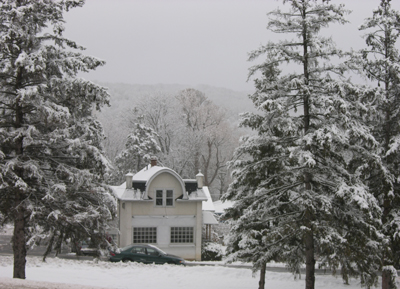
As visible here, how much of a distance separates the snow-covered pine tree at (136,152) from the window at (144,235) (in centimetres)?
1820

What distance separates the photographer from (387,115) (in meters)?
16.2

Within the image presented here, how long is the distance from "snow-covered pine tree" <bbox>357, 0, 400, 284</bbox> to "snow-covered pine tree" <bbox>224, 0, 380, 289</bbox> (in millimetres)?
2578

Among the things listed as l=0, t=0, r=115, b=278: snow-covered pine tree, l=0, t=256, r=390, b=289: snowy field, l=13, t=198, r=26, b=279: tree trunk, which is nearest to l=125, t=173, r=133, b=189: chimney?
l=0, t=256, r=390, b=289: snowy field

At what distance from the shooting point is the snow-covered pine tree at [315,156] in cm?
1184

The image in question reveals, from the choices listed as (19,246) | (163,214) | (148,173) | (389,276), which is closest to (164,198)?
(163,214)

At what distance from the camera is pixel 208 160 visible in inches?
2323

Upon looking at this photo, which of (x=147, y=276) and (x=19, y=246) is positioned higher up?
(x=19, y=246)

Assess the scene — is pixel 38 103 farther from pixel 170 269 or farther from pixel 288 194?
pixel 170 269

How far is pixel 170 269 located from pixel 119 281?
3.86 m

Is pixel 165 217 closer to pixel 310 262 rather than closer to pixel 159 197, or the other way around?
pixel 159 197

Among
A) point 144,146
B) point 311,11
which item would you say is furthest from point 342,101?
point 144,146

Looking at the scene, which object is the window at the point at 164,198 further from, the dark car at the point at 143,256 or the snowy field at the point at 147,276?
the snowy field at the point at 147,276

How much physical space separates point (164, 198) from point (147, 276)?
13.4 metres

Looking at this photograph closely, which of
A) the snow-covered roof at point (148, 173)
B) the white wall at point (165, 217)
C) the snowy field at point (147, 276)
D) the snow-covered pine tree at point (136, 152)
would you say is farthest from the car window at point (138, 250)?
the snow-covered pine tree at point (136, 152)
